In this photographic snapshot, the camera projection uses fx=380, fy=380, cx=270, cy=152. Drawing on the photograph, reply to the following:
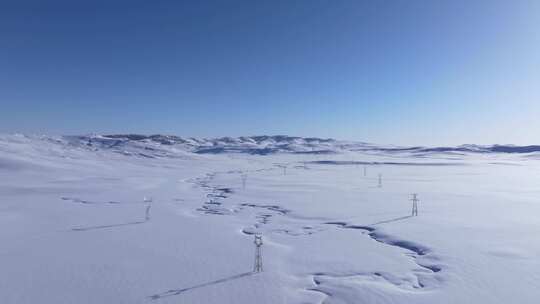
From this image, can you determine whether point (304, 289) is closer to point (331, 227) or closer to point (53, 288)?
point (53, 288)

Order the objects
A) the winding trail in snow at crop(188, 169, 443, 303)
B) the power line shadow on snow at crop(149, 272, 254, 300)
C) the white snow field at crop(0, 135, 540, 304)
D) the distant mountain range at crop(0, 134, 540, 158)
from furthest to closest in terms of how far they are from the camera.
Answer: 1. the distant mountain range at crop(0, 134, 540, 158)
2. the winding trail in snow at crop(188, 169, 443, 303)
3. the white snow field at crop(0, 135, 540, 304)
4. the power line shadow on snow at crop(149, 272, 254, 300)

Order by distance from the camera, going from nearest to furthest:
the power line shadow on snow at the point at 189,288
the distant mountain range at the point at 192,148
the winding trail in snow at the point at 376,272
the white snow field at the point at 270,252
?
the power line shadow on snow at the point at 189,288, the white snow field at the point at 270,252, the winding trail in snow at the point at 376,272, the distant mountain range at the point at 192,148

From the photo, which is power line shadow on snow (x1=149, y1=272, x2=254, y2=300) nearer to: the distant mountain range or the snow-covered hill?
the snow-covered hill

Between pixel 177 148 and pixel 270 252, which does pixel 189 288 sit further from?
pixel 177 148

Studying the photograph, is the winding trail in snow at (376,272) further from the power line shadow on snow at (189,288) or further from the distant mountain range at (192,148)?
the distant mountain range at (192,148)

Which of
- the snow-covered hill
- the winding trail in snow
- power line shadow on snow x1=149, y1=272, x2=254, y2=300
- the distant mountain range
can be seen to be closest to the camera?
power line shadow on snow x1=149, y1=272, x2=254, y2=300

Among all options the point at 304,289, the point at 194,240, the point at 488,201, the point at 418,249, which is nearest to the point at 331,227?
the point at 418,249

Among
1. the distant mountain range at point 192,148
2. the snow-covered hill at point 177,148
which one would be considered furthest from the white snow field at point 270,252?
the distant mountain range at point 192,148

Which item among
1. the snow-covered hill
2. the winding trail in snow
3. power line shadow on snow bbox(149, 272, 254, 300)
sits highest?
the snow-covered hill

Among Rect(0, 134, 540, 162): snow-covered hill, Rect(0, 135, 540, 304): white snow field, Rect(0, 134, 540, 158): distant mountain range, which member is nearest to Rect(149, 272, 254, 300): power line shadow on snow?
Rect(0, 135, 540, 304): white snow field

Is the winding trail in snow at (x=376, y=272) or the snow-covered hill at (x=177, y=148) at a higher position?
the snow-covered hill at (x=177, y=148)

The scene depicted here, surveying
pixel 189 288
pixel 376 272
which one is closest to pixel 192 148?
pixel 376 272
